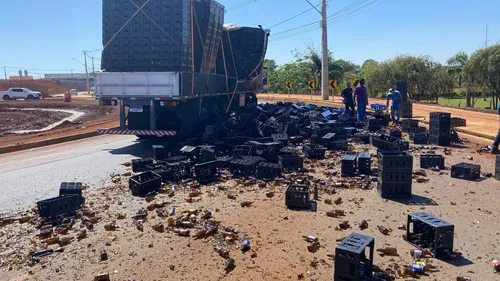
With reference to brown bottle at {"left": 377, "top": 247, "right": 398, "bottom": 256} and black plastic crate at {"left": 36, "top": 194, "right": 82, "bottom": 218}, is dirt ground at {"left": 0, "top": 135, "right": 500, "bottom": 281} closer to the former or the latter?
brown bottle at {"left": 377, "top": 247, "right": 398, "bottom": 256}

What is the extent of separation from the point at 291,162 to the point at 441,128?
582 centimetres

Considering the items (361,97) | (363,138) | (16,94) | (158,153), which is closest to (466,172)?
(363,138)

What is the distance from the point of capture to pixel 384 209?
276 inches

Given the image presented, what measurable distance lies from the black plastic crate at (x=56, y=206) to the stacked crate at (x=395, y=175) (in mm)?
5420

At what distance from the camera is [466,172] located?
902cm

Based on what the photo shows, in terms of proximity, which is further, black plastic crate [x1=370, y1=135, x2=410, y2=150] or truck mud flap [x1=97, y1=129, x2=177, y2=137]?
truck mud flap [x1=97, y1=129, x2=177, y2=137]

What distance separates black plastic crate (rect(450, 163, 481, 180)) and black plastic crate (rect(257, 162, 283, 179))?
151 inches

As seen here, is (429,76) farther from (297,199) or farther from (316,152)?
(297,199)

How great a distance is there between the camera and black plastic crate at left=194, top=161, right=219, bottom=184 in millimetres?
8883

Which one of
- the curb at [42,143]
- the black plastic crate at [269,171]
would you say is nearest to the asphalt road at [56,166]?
the curb at [42,143]

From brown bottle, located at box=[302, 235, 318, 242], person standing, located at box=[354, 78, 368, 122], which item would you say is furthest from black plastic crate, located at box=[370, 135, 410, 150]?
brown bottle, located at box=[302, 235, 318, 242]

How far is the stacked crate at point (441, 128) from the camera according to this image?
508 inches

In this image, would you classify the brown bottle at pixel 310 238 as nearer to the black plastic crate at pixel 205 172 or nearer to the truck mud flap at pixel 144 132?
the black plastic crate at pixel 205 172

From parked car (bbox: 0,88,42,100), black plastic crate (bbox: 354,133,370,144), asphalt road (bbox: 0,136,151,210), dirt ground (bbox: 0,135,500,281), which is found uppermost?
parked car (bbox: 0,88,42,100)
